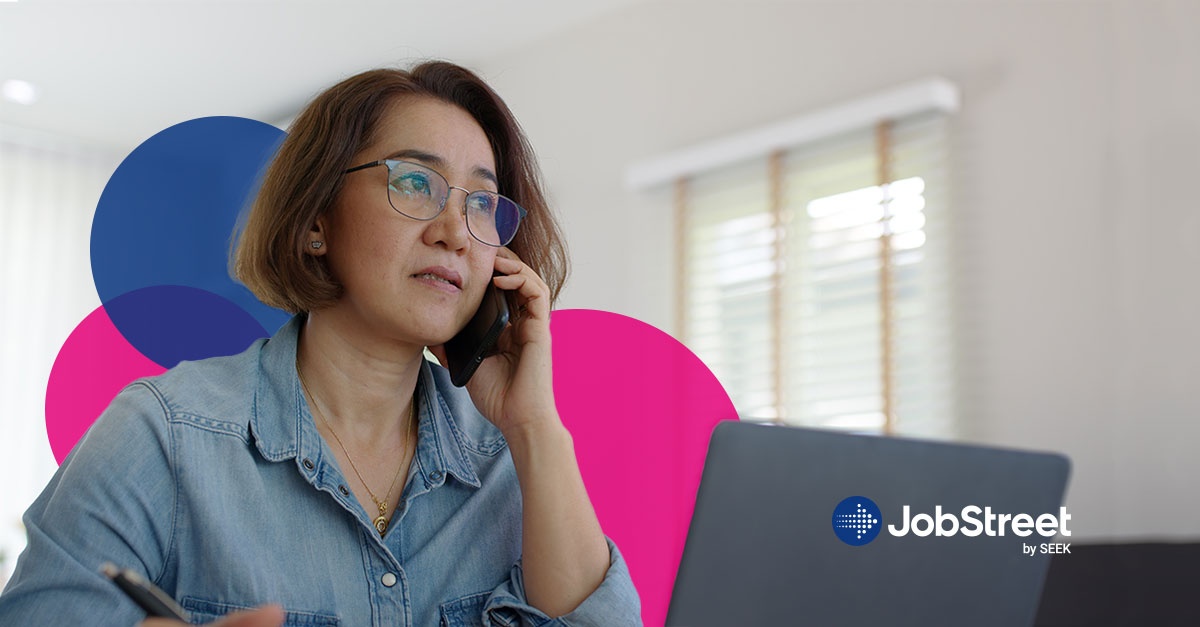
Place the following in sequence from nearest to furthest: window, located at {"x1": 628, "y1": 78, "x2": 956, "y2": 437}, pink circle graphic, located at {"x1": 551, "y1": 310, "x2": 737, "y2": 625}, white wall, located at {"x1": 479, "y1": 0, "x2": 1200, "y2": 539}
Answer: pink circle graphic, located at {"x1": 551, "y1": 310, "x2": 737, "y2": 625}
white wall, located at {"x1": 479, "y1": 0, "x2": 1200, "y2": 539}
window, located at {"x1": 628, "y1": 78, "x2": 956, "y2": 437}

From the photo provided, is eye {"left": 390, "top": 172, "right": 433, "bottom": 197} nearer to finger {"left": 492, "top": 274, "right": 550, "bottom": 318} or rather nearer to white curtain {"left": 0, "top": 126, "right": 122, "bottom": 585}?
finger {"left": 492, "top": 274, "right": 550, "bottom": 318}

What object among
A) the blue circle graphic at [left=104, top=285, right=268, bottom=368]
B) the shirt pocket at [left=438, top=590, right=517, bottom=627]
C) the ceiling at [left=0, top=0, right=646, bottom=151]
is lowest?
the shirt pocket at [left=438, top=590, right=517, bottom=627]

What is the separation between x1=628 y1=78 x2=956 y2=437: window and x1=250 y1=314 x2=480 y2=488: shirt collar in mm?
2040

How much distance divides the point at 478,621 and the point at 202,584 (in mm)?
301

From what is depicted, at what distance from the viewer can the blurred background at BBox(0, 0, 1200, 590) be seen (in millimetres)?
2637

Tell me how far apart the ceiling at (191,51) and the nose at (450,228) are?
154 cm

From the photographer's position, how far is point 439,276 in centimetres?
120

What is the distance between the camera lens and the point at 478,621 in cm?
115

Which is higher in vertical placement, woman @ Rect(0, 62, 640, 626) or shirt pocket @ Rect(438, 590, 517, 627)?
woman @ Rect(0, 62, 640, 626)

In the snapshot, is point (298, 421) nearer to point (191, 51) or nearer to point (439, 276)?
point (439, 276)

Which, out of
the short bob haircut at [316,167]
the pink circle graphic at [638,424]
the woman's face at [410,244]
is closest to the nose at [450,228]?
the woman's face at [410,244]

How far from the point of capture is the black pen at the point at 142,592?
0.59 meters

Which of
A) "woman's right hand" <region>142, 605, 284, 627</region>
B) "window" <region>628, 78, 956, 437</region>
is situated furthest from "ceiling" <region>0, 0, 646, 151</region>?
"woman's right hand" <region>142, 605, 284, 627</region>

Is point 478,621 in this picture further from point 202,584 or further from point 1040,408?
point 1040,408
